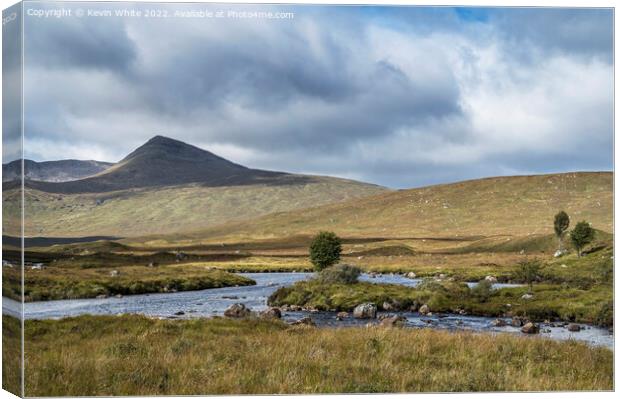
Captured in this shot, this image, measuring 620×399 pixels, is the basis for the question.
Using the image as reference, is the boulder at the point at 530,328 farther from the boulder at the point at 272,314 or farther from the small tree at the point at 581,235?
the boulder at the point at 272,314

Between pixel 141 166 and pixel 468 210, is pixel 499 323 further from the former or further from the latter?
pixel 141 166

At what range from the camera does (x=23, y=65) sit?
10961 mm

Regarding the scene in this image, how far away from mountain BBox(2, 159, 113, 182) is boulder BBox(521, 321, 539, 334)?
428 inches

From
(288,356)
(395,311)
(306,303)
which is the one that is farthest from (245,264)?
(288,356)

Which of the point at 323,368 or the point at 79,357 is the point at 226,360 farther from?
the point at 79,357

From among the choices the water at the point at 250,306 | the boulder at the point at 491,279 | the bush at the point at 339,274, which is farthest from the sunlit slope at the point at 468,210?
the water at the point at 250,306

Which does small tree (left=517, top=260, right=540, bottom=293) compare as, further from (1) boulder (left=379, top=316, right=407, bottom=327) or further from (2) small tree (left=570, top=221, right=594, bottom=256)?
(1) boulder (left=379, top=316, right=407, bottom=327)

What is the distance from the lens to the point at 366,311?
18.9 m

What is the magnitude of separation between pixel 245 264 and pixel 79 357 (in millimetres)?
6645

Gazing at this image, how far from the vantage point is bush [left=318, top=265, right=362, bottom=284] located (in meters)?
15.7

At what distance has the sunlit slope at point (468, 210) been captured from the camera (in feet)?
46.0

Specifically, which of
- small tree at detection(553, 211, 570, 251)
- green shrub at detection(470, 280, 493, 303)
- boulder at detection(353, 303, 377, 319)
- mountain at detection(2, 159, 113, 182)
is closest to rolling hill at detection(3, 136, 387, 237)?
mountain at detection(2, 159, 113, 182)

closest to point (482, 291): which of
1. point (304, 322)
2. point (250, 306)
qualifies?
point (304, 322)

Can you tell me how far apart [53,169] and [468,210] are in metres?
12.2
